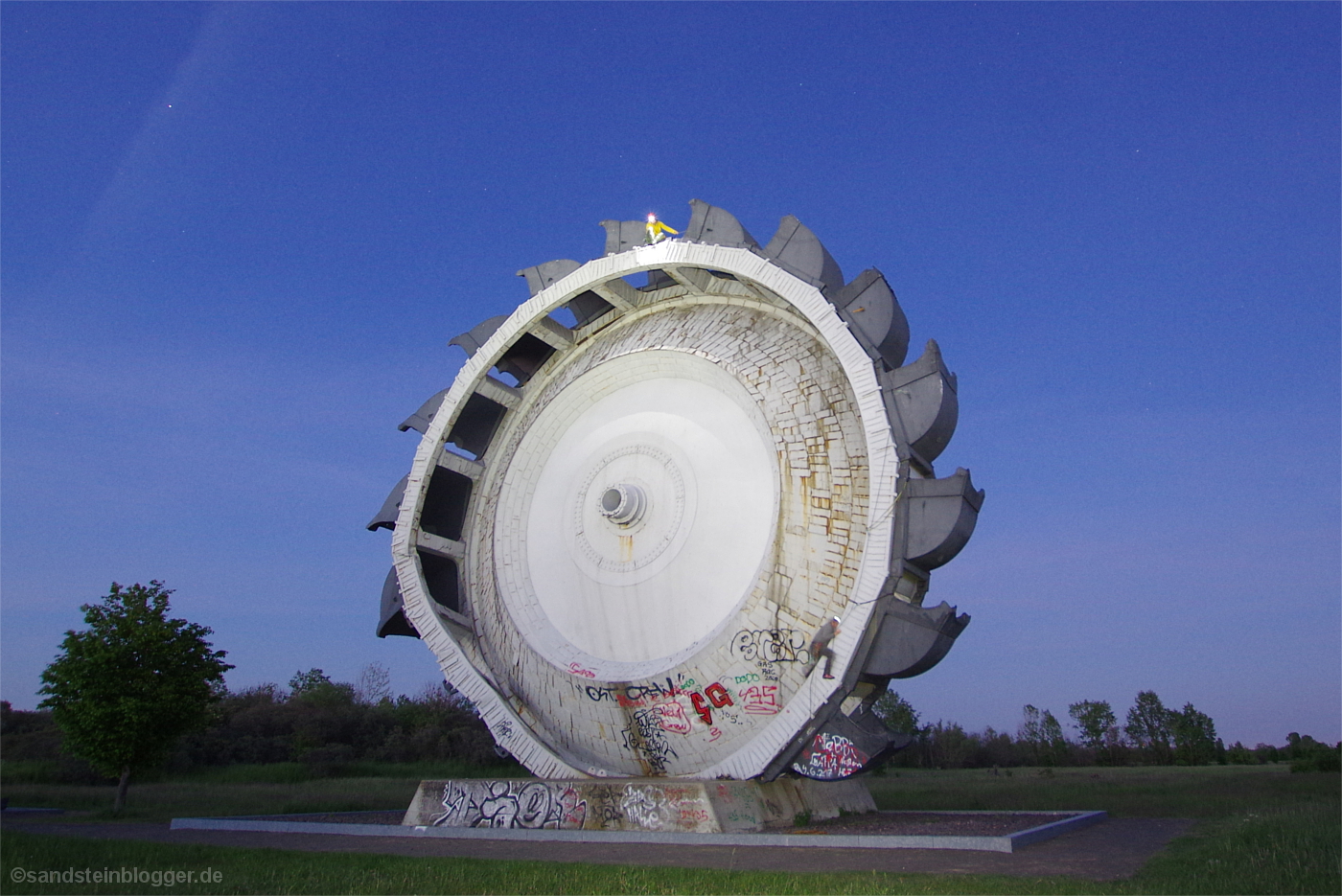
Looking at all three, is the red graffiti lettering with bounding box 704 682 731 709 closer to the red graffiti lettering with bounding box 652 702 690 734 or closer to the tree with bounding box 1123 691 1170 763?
the red graffiti lettering with bounding box 652 702 690 734

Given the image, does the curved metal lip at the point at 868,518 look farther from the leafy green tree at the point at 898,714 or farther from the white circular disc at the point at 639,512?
the leafy green tree at the point at 898,714

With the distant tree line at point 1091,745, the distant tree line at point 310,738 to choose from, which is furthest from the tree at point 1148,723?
the distant tree line at point 310,738

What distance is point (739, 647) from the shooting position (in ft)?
38.2

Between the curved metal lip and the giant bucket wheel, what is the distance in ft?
0.10

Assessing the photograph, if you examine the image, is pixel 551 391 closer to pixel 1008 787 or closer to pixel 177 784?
pixel 1008 787

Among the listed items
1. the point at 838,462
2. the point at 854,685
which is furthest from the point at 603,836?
the point at 838,462

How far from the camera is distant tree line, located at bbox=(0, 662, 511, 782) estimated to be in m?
32.7

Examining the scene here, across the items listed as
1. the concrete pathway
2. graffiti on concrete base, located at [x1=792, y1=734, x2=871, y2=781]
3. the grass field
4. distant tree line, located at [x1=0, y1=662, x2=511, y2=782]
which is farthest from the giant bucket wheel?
distant tree line, located at [x1=0, y1=662, x2=511, y2=782]

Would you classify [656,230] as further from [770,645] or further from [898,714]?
[898,714]

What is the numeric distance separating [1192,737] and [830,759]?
5561cm

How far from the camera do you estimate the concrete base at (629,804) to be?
11.2 meters

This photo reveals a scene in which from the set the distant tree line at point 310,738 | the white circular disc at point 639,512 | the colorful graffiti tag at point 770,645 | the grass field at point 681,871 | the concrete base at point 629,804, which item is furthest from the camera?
the distant tree line at point 310,738

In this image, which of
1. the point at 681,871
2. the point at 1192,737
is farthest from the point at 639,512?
the point at 1192,737

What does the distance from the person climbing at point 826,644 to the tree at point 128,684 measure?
1444cm
